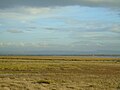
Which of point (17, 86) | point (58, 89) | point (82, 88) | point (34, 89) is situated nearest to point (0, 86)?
point (17, 86)

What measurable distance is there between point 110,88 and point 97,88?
119 cm

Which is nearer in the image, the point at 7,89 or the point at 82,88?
the point at 7,89

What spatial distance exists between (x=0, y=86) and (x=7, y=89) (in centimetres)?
174

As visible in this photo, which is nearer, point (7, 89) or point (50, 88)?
point (7, 89)

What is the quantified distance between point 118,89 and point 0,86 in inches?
416

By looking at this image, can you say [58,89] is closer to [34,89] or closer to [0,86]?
[34,89]

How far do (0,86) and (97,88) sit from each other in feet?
28.9

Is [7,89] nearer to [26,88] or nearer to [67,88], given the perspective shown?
[26,88]

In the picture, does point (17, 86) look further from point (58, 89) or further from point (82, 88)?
point (82, 88)

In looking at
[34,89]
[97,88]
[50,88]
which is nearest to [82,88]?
[97,88]

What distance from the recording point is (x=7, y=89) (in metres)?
23.8

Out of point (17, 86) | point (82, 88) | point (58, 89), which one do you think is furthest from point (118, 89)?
point (17, 86)

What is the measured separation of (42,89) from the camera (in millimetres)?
24625

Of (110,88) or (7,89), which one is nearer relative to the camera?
(7,89)
